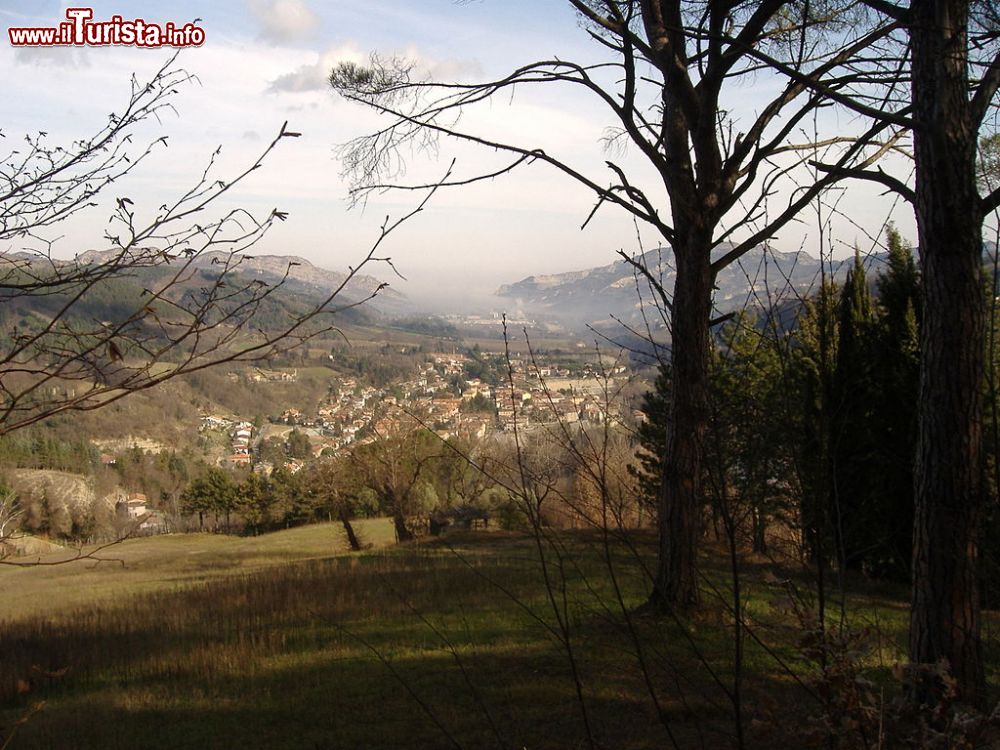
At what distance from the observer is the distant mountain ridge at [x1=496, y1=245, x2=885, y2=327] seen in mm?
2695

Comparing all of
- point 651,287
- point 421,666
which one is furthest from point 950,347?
point 421,666

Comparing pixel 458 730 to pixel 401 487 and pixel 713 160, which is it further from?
pixel 401 487

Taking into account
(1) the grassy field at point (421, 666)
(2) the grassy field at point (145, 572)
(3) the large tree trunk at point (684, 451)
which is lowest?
(2) the grassy field at point (145, 572)

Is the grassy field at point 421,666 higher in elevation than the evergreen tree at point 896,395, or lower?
lower

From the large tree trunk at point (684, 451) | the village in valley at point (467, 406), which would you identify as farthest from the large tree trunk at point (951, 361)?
the large tree trunk at point (684, 451)

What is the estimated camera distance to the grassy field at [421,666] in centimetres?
379

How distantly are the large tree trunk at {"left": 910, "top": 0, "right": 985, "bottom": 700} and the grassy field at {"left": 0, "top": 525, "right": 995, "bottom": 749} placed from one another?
457mm

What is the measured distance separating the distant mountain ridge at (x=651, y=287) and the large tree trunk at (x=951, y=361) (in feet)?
1.33

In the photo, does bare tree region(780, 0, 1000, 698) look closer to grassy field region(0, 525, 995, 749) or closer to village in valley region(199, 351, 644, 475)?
grassy field region(0, 525, 995, 749)

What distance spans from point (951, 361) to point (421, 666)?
13.5 feet

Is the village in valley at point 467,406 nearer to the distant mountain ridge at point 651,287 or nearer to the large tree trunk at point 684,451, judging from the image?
the distant mountain ridge at point 651,287

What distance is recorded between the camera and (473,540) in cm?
1919

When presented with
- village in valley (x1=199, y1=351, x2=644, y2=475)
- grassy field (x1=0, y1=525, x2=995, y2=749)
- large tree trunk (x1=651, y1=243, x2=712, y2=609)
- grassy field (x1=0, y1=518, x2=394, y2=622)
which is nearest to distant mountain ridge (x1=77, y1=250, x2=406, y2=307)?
village in valley (x1=199, y1=351, x2=644, y2=475)

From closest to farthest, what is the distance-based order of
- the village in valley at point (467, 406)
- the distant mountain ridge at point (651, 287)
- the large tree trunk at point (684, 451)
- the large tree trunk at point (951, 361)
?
the village in valley at point (467, 406)
the distant mountain ridge at point (651, 287)
the large tree trunk at point (951, 361)
the large tree trunk at point (684, 451)
